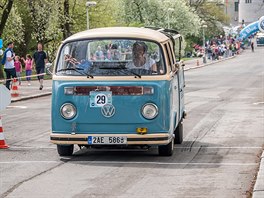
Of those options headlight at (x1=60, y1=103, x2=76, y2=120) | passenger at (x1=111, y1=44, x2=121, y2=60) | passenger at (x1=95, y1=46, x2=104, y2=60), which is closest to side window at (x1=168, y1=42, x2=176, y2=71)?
passenger at (x1=111, y1=44, x2=121, y2=60)

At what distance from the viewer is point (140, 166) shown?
40.4 ft

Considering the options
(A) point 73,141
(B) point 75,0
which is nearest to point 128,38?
(A) point 73,141

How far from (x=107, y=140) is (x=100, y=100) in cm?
62

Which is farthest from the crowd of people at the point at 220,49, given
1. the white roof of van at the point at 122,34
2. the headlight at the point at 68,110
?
the headlight at the point at 68,110

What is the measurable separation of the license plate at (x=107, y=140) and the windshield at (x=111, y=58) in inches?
38.7

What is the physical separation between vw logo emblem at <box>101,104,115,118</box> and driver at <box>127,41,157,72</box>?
753 mm

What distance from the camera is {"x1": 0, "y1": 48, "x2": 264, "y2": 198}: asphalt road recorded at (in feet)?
33.8

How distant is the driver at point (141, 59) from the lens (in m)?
13.2

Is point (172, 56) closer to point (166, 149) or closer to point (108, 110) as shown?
point (166, 149)

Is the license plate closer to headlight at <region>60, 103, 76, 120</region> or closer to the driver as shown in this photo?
headlight at <region>60, 103, 76, 120</region>

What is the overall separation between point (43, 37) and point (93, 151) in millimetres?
45249

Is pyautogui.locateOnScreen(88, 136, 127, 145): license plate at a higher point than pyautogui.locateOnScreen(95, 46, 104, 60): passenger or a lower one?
lower

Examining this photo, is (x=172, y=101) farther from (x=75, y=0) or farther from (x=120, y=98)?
(x=75, y=0)

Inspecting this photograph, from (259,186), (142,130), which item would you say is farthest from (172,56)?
(259,186)
